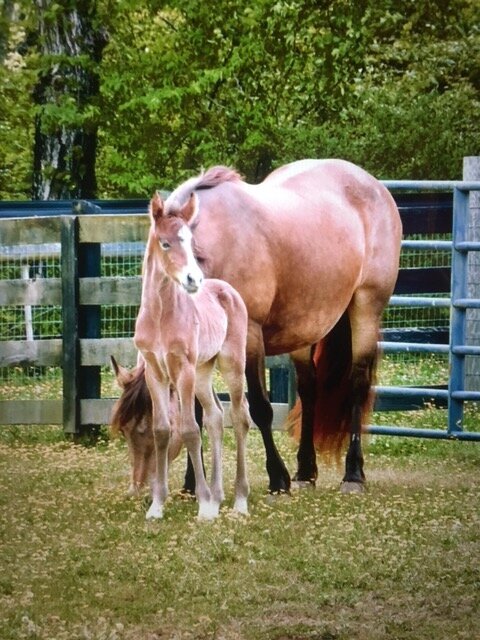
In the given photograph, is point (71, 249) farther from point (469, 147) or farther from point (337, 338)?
point (469, 147)

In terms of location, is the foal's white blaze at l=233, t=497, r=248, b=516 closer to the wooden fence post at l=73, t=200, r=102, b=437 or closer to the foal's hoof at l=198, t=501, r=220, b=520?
the foal's hoof at l=198, t=501, r=220, b=520

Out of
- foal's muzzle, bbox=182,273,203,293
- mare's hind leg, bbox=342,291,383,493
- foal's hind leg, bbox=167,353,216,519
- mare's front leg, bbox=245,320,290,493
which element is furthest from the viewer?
mare's hind leg, bbox=342,291,383,493

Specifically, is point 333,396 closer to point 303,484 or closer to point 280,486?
point 303,484

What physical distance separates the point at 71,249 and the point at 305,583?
15.2 feet

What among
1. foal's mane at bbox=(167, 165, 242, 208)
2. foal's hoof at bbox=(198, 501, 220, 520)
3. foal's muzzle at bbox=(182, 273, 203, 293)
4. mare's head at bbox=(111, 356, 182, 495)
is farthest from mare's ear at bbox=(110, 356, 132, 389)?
foal's muzzle at bbox=(182, 273, 203, 293)

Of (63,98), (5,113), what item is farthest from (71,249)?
(63,98)

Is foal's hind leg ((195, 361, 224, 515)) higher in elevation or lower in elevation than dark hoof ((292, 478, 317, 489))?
higher

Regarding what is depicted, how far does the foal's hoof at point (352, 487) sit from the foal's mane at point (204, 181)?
1.76 m

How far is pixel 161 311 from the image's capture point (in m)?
6.42

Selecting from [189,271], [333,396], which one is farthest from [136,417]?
[333,396]

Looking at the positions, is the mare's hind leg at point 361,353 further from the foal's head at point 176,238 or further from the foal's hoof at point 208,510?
the foal's head at point 176,238

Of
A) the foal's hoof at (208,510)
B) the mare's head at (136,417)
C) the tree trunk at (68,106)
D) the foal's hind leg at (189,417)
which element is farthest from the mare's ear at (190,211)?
the tree trunk at (68,106)

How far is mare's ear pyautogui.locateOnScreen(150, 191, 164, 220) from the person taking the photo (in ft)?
20.3

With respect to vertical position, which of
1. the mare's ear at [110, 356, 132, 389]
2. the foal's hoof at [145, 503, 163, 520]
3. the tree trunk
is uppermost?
the tree trunk
